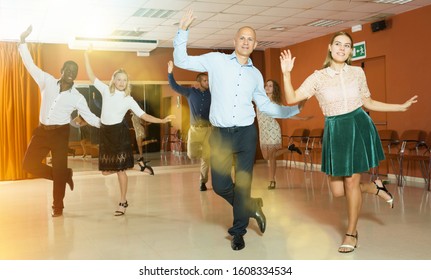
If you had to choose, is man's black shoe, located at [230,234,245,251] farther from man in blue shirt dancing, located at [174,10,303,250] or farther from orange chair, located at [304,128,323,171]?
orange chair, located at [304,128,323,171]

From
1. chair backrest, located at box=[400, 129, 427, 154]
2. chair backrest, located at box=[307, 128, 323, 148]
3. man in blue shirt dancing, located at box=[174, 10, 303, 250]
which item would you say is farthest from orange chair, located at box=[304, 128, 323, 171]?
man in blue shirt dancing, located at box=[174, 10, 303, 250]

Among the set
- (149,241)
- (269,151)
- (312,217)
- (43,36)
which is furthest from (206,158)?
(43,36)

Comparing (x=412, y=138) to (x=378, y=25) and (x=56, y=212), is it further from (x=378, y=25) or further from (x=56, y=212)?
(x=56, y=212)

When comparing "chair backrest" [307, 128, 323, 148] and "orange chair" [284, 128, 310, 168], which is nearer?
"chair backrest" [307, 128, 323, 148]

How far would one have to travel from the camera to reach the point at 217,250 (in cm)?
321

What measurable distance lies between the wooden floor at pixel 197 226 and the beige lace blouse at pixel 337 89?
3.18ft

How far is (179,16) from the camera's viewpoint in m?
7.07

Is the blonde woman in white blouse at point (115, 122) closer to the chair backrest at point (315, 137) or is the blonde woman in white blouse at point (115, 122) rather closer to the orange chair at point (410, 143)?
the orange chair at point (410, 143)

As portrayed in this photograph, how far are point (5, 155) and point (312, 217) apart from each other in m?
6.26

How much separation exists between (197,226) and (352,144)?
163cm

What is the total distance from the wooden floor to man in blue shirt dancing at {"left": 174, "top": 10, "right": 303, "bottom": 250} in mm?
427

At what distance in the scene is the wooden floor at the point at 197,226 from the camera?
3180mm

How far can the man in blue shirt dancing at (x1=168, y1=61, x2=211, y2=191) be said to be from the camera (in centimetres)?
542

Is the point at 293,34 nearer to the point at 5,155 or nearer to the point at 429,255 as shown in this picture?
the point at 5,155
